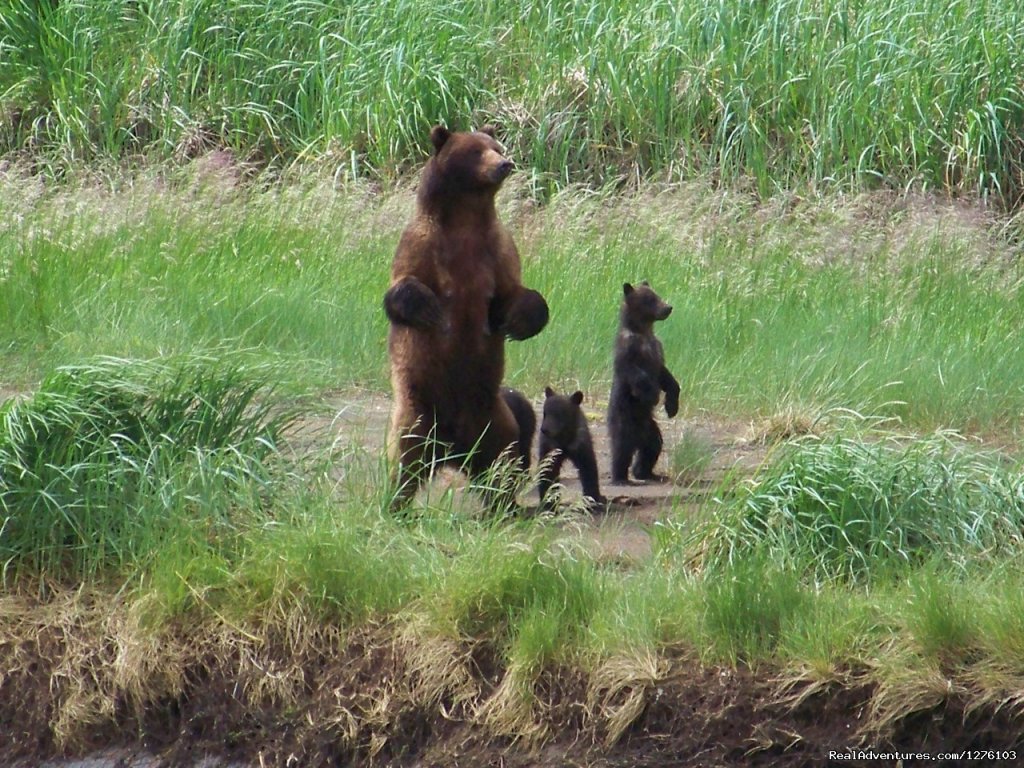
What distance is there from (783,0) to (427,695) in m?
9.00

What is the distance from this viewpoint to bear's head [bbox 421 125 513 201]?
239 inches

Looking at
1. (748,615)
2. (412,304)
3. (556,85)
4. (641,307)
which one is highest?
(412,304)

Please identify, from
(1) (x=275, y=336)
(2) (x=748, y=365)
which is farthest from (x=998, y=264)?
(1) (x=275, y=336)

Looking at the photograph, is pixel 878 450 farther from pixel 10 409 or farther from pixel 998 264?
pixel 998 264

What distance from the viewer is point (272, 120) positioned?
44.2ft

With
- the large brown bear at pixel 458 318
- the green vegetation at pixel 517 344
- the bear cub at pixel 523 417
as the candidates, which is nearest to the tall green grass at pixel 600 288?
the green vegetation at pixel 517 344

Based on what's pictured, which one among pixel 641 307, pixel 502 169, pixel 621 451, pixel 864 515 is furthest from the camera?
pixel 641 307

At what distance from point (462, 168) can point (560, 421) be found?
3.63ft

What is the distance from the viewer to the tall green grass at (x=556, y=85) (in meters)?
11.8

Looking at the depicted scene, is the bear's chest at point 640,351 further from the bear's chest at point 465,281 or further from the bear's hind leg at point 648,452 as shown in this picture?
the bear's chest at point 465,281

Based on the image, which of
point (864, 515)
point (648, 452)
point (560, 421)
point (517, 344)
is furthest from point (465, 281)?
point (517, 344)

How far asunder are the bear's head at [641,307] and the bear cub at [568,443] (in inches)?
30.1

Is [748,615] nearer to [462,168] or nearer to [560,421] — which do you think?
[560,421]

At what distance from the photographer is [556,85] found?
1288 cm
